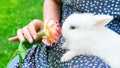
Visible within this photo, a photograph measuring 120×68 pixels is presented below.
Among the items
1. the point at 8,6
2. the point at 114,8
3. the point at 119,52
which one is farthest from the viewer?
the point at 8,6

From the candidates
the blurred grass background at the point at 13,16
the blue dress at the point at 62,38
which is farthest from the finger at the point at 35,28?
the blurred grass background at the point at 13,16

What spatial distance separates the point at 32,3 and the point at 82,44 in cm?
368

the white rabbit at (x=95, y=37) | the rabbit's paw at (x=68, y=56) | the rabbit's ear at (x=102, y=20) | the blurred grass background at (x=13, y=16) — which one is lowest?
the blurred grass background at (x=13, y=16)

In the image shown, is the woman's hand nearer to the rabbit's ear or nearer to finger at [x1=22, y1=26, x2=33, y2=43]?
finger at [x1=22, y1=26, x2=33, y2=43]

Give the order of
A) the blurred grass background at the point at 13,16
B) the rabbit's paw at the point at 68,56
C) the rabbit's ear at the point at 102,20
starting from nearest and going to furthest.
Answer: the rabbit's ear at the point at 102,20
the rabbit's paw at the point at 68,56
the blurred grass background at the point at 13,16

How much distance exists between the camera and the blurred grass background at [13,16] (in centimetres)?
478

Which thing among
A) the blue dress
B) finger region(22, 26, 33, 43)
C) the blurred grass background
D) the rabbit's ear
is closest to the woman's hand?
finger region(22, 26, 33, 43)

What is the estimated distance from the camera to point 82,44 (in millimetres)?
2621

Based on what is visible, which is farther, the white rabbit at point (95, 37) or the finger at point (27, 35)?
the finger at point (27, 35)

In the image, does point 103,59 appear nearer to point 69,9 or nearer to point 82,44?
Result: point 82,44

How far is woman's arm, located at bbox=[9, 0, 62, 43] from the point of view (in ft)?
9.41

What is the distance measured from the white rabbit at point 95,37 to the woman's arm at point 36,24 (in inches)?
11.3

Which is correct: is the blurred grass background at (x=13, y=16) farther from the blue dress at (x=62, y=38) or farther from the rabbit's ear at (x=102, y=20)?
the rabbit's ear at (x=102, y=20)

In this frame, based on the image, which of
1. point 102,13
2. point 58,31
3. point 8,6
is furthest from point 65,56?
point 8,6
